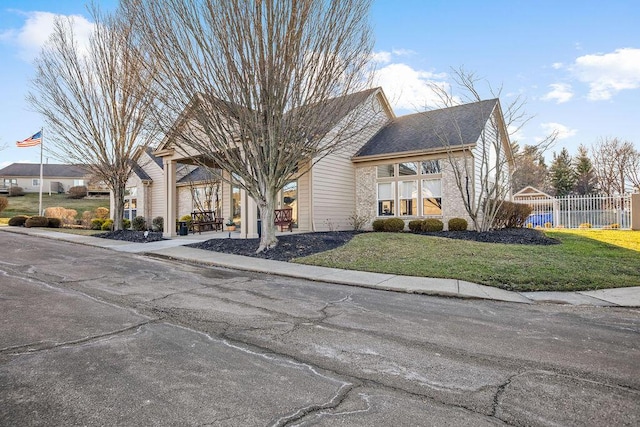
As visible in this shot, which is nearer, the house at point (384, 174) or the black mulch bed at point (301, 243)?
the black mulch bed at point (301, 243)

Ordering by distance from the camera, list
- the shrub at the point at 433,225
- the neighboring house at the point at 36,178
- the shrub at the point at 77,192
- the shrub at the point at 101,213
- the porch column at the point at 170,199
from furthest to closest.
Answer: the neighboring house at the point at 36,178 < the shrub at the point at 77,192 < the shrub at the point at 101,213 < the porch column at the point at 170,199 < the shrub at the point at 433,225

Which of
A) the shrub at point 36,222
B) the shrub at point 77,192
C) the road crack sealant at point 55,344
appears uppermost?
the shrub at point 77,192

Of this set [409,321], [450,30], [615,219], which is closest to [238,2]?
[450,30]

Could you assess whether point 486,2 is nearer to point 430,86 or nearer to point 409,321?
point 430,86

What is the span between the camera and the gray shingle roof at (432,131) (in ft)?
51.6

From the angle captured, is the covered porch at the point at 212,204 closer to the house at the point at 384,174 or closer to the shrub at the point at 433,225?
the house at the point at 384,174

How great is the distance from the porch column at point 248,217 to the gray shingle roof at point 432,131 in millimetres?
6514

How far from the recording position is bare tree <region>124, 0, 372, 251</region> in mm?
9617

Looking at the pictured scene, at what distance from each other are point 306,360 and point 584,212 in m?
22.5

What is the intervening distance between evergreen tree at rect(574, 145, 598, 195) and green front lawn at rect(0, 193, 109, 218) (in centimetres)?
5440

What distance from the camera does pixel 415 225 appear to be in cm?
1580

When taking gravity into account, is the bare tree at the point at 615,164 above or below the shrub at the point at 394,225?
above

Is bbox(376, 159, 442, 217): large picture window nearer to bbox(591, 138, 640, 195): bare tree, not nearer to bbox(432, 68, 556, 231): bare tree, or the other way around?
bbox(432, 68, 556, 231): bare tree

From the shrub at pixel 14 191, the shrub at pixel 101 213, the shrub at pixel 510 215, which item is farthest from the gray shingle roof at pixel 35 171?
the shrub at pixel 510 215
